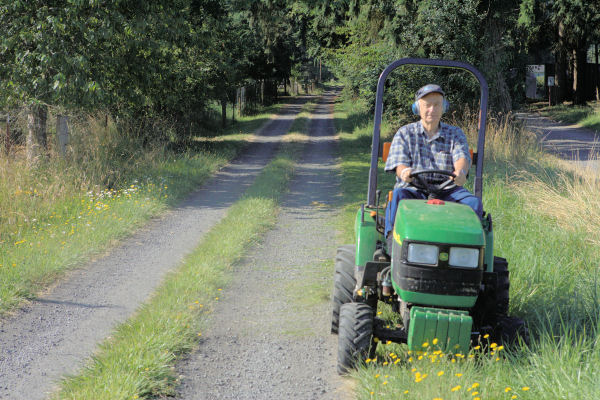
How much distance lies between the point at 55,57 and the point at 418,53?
10366 mm

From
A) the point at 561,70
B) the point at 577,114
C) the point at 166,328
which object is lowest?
the point at 166,328

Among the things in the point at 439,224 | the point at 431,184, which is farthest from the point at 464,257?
the point at 431,184

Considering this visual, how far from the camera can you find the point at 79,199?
9844 mm

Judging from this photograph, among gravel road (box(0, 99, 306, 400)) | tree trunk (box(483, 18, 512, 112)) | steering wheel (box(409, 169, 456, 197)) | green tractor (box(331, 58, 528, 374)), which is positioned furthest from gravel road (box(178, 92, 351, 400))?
tree trunk (box(483, 18, 512, 112))

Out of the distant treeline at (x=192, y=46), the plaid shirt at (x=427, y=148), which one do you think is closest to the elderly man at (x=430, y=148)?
the plaid shirt at (x=427, y=148)

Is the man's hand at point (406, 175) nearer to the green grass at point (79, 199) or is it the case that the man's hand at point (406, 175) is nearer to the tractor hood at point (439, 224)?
the tractor hood at point (439, 224)

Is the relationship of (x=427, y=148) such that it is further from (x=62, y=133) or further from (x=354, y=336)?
(x=62, y=133)

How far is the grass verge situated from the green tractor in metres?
1.33

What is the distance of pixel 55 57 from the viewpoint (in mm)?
10359

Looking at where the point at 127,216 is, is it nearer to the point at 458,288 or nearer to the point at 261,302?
the point at 261,302

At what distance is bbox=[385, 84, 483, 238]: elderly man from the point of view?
470 cm

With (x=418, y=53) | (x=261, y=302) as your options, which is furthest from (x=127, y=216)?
(x=418, y=53)

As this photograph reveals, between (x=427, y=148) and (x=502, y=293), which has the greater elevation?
(x=427, y=148)

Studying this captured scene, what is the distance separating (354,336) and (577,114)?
31067 millimetres
